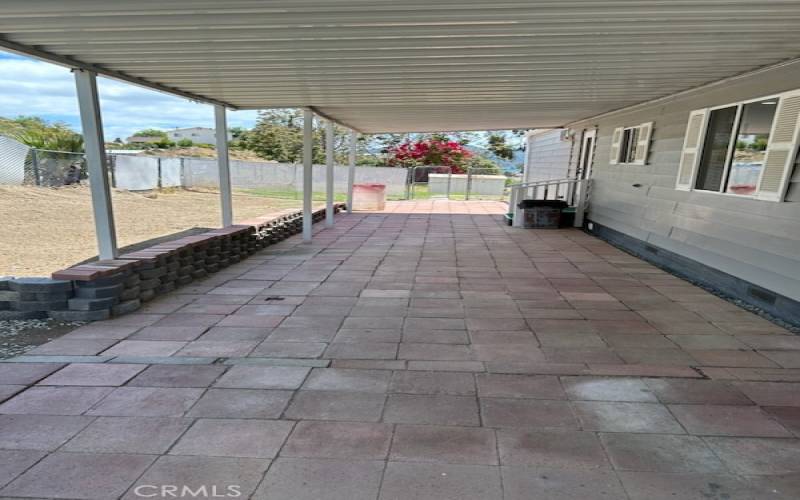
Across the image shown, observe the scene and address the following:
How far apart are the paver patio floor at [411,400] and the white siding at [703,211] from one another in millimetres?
503

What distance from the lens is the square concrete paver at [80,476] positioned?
5.37 ft

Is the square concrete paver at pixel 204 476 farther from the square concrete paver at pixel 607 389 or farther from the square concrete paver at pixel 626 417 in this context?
the square concrete paver at pixel 607 389

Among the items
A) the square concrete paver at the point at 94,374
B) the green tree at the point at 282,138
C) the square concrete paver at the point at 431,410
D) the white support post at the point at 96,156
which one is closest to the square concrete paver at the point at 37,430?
the square concrete paver at the point at 94,374

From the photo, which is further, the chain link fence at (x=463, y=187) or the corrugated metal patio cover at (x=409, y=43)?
the chain link fence at (x=463, y=187)

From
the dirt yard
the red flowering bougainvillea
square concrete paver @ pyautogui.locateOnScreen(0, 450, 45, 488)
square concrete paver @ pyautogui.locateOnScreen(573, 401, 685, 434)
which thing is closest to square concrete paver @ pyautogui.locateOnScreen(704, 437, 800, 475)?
square concrete paver @ pyautogui.locateOnScreen(573, 401, 685, 434)

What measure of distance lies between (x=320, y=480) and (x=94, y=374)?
174 centimetres

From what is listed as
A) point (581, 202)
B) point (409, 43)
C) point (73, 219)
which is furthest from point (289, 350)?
point (581, 202)

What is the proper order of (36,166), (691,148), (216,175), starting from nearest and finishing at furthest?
(691,148), (36,166), (216,175)

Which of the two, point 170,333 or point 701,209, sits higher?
point 701,209

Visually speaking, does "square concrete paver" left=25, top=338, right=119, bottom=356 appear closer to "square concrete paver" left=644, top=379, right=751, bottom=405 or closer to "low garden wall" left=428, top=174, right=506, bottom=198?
"square concrete paver" left=644, top=379, right=751, bottom=405

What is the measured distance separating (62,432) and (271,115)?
24632mm

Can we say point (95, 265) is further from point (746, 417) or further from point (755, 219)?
point (755, 219)

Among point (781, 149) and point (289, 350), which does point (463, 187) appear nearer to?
point (781, 149)

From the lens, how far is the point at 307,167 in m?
6.90
